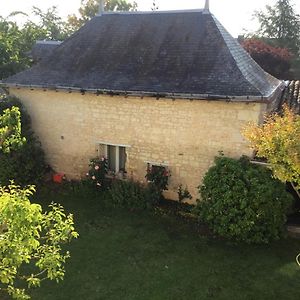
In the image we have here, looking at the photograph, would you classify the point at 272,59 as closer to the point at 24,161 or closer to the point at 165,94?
the point at 165,94

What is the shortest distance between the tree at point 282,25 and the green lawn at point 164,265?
2825 centimetres

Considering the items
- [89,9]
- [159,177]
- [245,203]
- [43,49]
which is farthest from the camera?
[89,9]

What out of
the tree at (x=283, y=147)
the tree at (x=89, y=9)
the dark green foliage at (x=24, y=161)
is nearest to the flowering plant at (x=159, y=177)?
the tree at (x=283, y=147)

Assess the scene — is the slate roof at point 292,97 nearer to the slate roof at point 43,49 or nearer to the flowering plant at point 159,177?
the flowering plant at point 159,177

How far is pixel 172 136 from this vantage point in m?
12.9

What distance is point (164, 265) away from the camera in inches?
392

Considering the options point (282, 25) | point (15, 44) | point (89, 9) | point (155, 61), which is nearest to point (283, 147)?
point (155, 61)

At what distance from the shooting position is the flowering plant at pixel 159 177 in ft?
42.1

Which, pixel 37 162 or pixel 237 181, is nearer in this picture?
pixel 237 181

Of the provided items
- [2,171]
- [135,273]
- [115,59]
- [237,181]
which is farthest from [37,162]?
[237,181]

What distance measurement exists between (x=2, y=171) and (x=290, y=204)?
10.2 m

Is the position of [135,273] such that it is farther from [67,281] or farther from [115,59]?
[115,59]

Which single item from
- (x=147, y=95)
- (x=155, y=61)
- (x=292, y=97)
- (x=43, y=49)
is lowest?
(x=292, y=97)

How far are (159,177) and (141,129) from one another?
191cm
